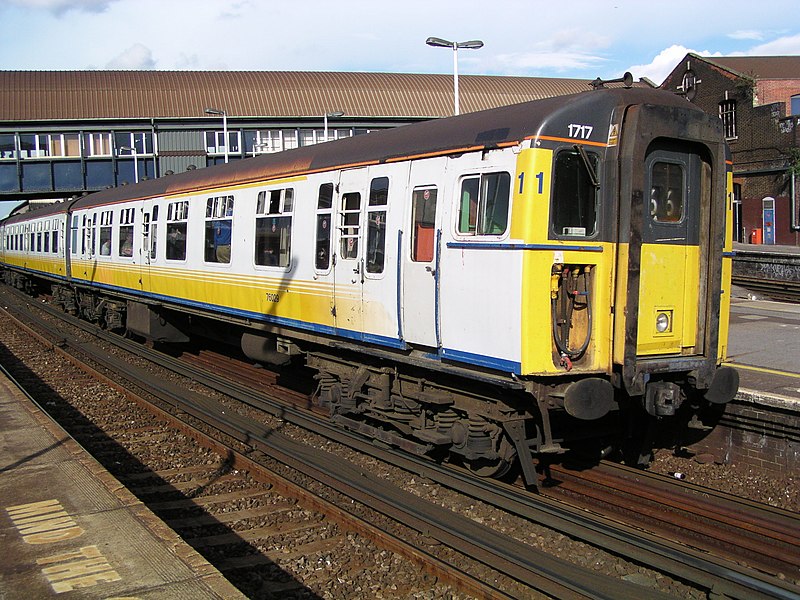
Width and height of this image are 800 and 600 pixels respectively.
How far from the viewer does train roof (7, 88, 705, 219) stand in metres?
→ 6.66

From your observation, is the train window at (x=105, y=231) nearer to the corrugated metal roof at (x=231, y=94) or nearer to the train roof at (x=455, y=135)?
the train roof at (x=455, y=135)

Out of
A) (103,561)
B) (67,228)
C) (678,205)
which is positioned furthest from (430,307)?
(67,228)

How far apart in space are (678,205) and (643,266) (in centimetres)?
78

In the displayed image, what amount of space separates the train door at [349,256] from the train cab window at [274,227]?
4.12 feet

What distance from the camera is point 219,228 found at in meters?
12.1

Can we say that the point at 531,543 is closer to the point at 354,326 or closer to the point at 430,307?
the point at 430,307

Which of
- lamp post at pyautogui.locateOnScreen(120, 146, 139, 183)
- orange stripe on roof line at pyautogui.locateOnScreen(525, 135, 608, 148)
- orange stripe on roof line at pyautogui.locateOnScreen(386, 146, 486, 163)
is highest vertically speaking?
lamp post at pyautogui.locateOnScreen(120, 146, 139, 183)

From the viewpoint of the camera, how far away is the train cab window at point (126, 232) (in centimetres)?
1620

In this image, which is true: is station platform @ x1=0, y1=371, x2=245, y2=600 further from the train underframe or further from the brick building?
the brick building

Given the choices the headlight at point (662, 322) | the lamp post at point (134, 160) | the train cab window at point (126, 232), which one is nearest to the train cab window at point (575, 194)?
the headlight at point (662, 322)

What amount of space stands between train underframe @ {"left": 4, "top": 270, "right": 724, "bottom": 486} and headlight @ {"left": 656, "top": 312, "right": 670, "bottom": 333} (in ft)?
1.56

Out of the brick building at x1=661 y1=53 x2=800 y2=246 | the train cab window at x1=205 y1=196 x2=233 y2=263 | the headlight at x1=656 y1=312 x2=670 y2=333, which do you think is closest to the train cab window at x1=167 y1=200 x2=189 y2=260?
the train cab window at x1=205 y1=196 x2=233 y2=263

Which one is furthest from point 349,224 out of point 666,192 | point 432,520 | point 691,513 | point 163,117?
point 163,117

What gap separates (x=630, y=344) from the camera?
664 cm
